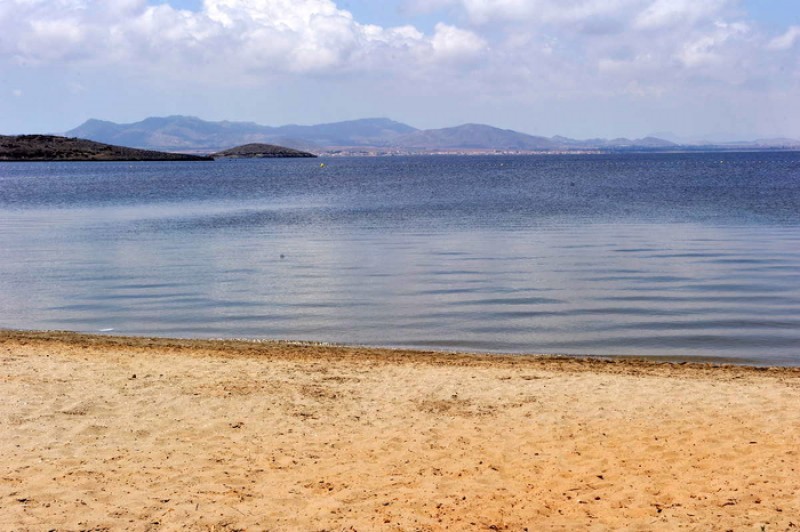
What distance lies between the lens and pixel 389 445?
909cm

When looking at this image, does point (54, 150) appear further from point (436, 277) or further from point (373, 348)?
point (373, 348)

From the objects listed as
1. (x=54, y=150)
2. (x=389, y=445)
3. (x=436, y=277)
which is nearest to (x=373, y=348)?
(x=389, y=445)

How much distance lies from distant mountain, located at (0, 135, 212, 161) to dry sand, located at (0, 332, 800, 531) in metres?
176

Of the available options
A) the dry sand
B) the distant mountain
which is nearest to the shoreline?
the dry sand

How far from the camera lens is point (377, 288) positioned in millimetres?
21828

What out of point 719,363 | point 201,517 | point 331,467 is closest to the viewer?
point 201,517

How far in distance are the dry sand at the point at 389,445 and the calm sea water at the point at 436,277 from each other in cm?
345

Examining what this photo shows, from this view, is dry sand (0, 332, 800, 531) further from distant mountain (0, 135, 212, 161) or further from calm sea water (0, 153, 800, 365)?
distant mountain (0, 135, 212, 161)

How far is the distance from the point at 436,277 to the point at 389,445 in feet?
47.6

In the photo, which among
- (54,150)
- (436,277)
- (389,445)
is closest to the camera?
(389,445)

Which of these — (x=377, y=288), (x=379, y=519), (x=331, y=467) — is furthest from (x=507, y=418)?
(x=377, y=288)

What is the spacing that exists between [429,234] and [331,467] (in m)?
27.1

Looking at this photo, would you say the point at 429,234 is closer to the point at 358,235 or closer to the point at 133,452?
the point at 358,235

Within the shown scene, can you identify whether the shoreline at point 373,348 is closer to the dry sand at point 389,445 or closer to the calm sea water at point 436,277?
the calm sea water at point 436,277
